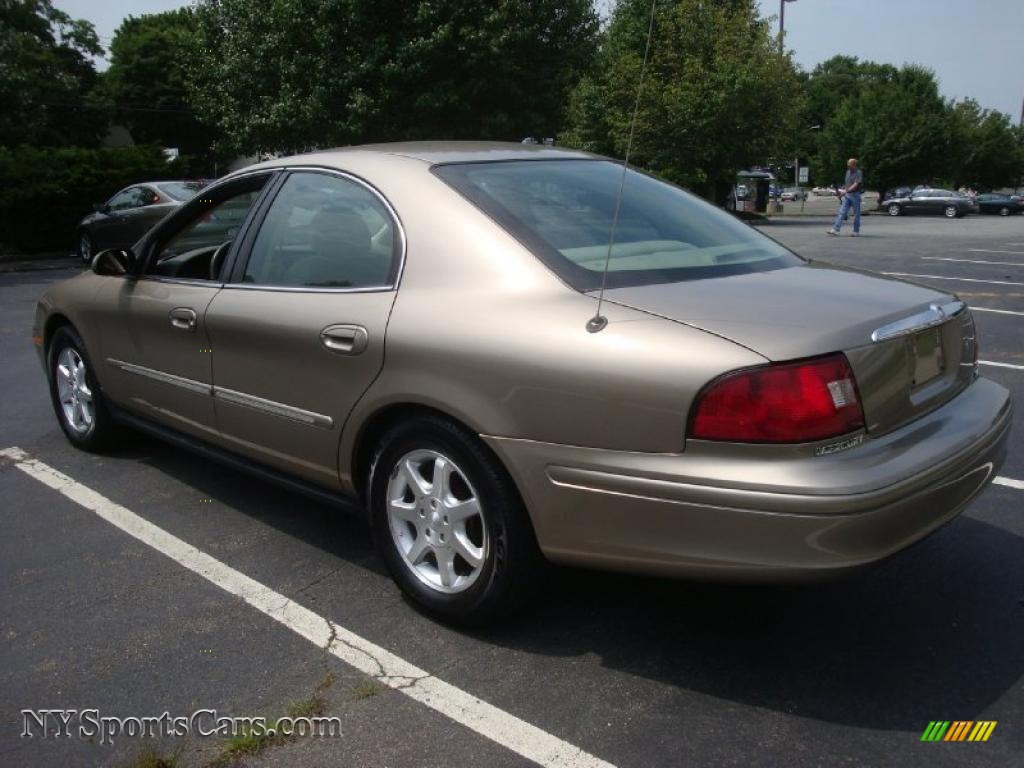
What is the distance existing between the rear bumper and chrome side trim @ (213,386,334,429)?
85 centimetres

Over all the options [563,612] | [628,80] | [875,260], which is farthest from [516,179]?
[628,80]

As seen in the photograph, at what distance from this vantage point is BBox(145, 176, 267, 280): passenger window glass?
4.07 metres

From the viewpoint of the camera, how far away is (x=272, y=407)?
3.58 meters

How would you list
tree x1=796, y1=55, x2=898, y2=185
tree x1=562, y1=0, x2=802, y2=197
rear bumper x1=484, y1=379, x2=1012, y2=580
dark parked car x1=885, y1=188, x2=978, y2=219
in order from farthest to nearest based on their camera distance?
tree x1=796, y1=55, x2=898, y2=185 → dark parked car x1=885, y1=188, x2=978, y2=219 → tree x1=562, y1=0, x2=802, y2=197 → rear bumper x1=484, y1=379, x2=1012, y2=580

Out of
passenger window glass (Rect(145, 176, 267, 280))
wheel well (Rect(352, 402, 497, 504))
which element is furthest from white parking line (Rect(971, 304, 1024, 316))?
wheel well (Rect(352, 402, 497, 504))

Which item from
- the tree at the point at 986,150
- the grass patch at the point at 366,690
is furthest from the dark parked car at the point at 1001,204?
the grass patch at the point at 366,690

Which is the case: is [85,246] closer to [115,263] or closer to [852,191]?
[115,263]

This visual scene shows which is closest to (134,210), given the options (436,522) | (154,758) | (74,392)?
(74,392)

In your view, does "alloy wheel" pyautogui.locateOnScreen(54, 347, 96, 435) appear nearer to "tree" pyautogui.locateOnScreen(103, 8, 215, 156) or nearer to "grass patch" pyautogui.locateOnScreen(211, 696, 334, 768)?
"grass patch" pyautogui.locateOnScreen(211, 696, 334, 768)

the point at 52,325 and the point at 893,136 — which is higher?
the point at 893,136

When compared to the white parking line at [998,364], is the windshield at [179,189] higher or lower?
higher

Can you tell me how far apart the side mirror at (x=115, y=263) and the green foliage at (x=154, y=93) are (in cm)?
5364

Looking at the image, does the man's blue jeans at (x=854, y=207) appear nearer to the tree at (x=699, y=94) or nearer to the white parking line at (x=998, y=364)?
the tree at (x=699, y=94)

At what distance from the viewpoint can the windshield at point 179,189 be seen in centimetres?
1596
